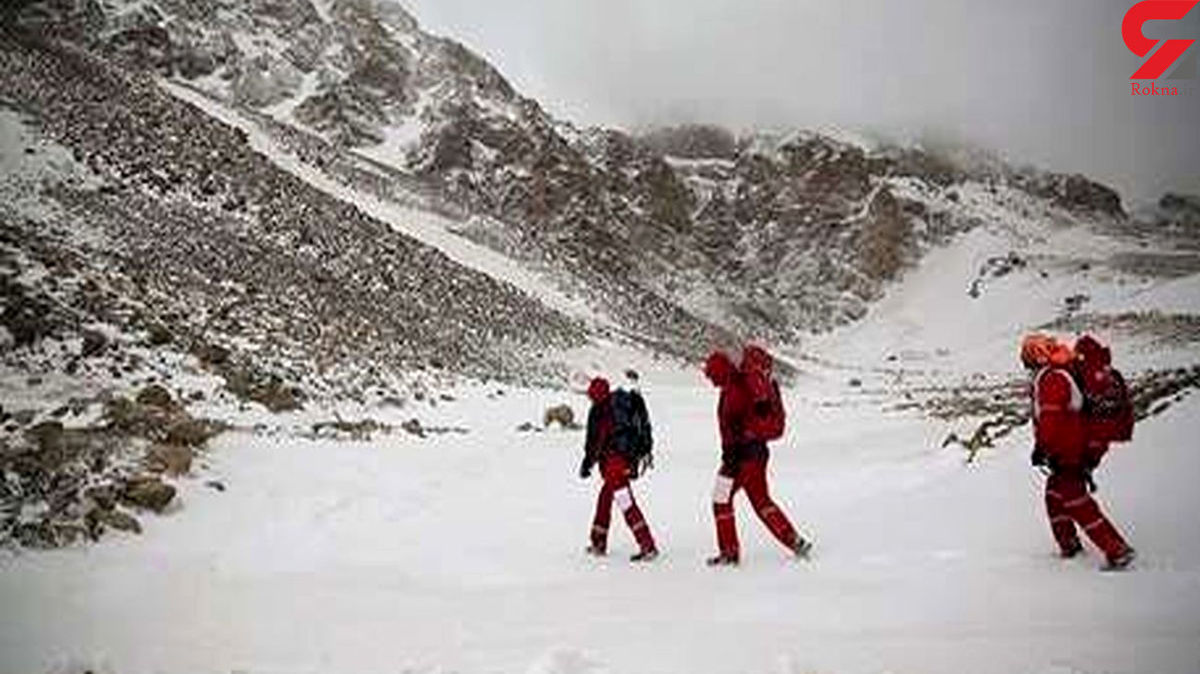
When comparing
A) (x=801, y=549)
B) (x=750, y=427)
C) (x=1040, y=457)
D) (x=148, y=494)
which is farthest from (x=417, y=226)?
(x=1040, y=457)

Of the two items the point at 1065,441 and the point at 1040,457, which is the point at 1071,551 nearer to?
the point at 1040,457

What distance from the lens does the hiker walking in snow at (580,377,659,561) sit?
11.1m

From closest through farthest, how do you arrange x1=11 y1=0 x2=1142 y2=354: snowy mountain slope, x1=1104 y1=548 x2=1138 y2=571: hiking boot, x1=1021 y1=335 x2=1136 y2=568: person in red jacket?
x1=1104 y1=548 x2=1138 y2=571: hiking boot → x1=1021 y1=335 x2=1136 y2=568: person in red jacket → x1=11 y1=0 x2=1142 y2=354: snowy mountain slope

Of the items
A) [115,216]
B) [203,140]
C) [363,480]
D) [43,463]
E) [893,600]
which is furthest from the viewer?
[203,140]

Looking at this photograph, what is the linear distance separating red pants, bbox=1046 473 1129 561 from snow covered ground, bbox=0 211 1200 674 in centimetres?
21

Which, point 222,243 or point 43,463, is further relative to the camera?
point 222,243

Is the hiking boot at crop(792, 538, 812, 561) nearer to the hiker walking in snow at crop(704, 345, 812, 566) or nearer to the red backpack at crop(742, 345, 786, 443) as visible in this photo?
the hiker walking in snow at crop(704, 345, 812, 566)

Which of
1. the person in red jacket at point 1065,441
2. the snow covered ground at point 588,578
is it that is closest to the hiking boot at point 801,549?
the snow covered ground at point 588,578

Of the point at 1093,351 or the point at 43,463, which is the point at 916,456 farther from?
the point at 43,463

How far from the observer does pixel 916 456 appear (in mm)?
17922

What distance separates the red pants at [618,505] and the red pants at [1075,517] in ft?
11.9

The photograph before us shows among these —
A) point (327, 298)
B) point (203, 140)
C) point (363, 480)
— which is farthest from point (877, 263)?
point (363, 480)

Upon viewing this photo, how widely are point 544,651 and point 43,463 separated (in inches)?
282

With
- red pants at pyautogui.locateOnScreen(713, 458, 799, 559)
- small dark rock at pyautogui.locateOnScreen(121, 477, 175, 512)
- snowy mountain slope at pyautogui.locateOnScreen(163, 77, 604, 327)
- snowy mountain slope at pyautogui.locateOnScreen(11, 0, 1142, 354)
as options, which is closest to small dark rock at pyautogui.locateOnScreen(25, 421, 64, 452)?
small dark rock at pyautogui.locateOnScreen(121, 477, 175, 512)
